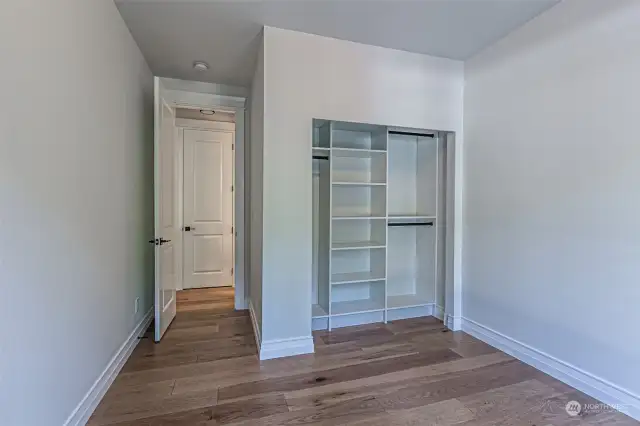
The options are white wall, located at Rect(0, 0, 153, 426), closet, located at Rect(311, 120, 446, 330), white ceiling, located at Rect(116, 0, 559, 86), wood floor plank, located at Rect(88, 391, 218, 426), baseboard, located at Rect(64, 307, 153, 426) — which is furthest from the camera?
closet, located at Rect(311, 120, 446, 330)

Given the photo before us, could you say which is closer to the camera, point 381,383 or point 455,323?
point 381,383

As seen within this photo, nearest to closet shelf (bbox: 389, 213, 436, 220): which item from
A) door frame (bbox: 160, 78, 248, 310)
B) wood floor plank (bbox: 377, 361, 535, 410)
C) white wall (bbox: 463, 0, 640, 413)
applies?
white wall (bbox: 463, 0, 640, 413)

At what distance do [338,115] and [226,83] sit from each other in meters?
1.77

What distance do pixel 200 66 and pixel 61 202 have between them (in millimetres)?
2260

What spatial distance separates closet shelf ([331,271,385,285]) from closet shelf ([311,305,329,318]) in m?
0.33

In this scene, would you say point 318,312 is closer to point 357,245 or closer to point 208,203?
point 357,245

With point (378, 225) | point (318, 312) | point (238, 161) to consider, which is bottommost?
point (318, 312)

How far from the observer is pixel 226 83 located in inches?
156

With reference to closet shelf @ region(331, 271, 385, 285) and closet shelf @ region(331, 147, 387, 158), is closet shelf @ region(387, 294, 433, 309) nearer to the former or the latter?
closet shelf @ region(331, 271, 385, 285)

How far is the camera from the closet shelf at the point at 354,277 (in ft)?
11.0

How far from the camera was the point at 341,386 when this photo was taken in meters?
2.30

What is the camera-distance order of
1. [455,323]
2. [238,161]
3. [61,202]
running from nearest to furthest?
[61,202] → [455,323] → [238,161]

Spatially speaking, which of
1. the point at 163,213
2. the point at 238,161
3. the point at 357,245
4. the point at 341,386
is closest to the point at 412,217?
the point at 357,245

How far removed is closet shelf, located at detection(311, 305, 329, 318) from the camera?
3.31 m
